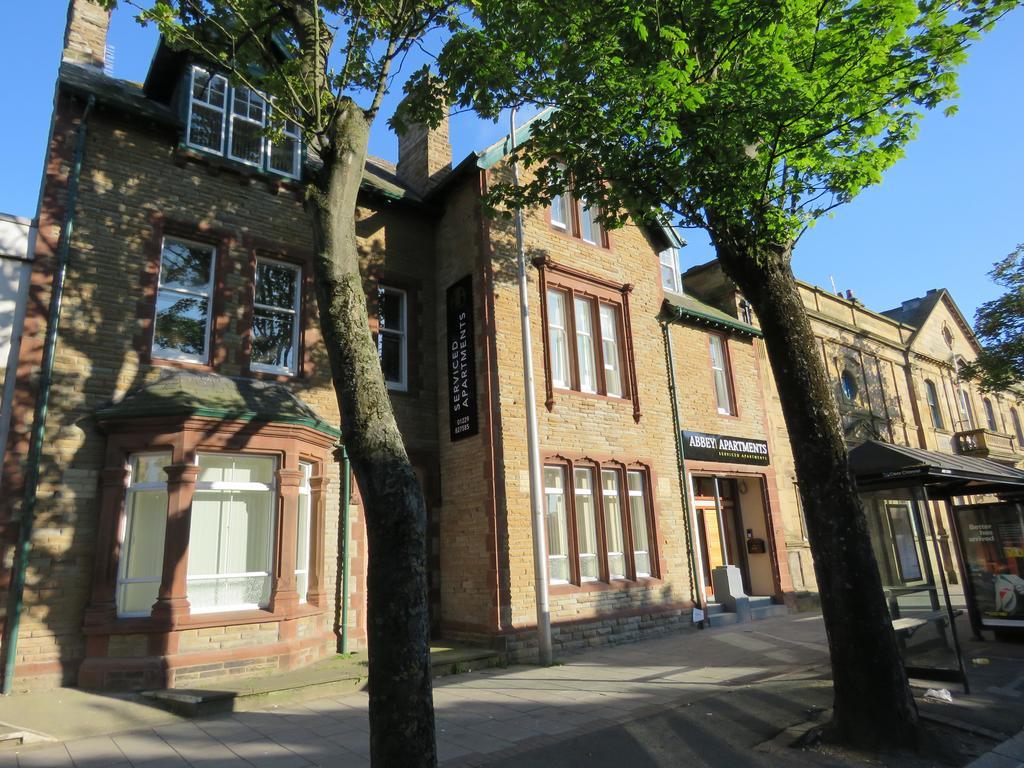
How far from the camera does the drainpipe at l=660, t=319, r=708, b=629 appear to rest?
1369cm

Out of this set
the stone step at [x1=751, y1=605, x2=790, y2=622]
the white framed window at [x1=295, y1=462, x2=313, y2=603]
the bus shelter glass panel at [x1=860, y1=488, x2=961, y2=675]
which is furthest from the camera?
the stone step at [x1=751, y1=605, x2=790, y2=622]

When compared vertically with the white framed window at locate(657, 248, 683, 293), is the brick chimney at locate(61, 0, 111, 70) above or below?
above

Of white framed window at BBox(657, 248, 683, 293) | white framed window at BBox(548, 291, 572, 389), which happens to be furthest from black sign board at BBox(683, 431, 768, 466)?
white framed window at BBox(657, 248, 683, 293)

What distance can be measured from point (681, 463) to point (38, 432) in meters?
11.8

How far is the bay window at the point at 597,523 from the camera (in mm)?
11875

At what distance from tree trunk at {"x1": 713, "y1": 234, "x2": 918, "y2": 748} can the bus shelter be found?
1.39m

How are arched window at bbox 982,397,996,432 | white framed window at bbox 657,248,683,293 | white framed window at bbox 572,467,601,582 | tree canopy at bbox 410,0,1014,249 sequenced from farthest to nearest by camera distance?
arched window at bbox 982,397,996,432 → white framed window at bbox 657,248,683,293 → white framed window at bbox 572,467,601,582 → tree canopy at bbox 410,0,1014,249

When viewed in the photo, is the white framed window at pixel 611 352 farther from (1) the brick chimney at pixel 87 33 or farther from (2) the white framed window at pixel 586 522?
(1) the brick chimney at pixel 87 33

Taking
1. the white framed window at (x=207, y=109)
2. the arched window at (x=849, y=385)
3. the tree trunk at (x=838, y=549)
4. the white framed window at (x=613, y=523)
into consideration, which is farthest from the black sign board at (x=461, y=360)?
the arched window at (x=849, y=385)

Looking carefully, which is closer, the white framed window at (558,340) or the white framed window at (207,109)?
the white framed window at (207,109)

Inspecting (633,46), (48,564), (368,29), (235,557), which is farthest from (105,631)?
(633,46)

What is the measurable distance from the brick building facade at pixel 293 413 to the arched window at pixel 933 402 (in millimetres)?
13933

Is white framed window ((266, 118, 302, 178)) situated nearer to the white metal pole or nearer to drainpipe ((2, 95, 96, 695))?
drainpipe ((2, 95, 96, 695))

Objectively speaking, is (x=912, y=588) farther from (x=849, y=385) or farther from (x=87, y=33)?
(x=87, y=33)
